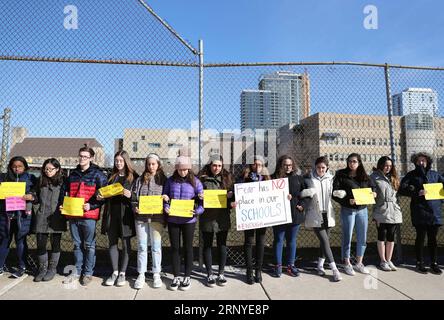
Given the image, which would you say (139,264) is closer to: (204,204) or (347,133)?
(204,204)

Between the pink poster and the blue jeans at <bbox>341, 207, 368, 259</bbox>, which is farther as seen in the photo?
the blue jeans at <bbox>341, 207, 368, 259</bbox>

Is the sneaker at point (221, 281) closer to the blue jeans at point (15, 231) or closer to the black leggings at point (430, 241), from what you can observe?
the blue jeans at point (15, 231)

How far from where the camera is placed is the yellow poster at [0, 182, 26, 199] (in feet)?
14.9

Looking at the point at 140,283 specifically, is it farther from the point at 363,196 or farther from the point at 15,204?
the point at 363,196

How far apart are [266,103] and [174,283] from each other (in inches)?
131

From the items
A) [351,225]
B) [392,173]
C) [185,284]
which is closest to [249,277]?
[185,284]

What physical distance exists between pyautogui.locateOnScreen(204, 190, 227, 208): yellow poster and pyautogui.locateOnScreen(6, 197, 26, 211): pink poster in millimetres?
2831

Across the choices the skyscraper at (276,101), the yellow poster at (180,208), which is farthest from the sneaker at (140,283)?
the skyscraper at (276,101)

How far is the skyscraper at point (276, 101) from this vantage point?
525cm

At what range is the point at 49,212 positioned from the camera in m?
4.59

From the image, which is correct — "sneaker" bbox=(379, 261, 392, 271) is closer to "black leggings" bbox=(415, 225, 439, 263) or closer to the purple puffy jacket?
"black leggings" bbox=(415, 225, 439, 263)

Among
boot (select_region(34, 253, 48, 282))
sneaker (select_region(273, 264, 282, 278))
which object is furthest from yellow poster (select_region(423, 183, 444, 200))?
boot (select_region(34, 253, 48, 282))

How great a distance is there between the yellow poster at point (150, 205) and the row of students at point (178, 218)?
11cm
